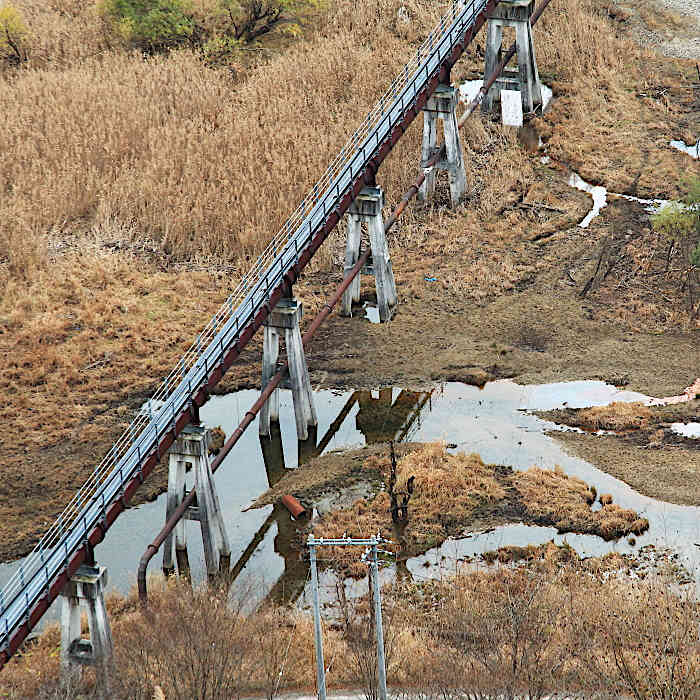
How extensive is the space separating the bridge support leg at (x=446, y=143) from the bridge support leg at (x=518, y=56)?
4546mm

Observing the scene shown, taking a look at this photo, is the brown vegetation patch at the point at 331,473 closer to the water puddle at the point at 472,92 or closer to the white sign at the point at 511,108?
the white sign at the point at 511,108

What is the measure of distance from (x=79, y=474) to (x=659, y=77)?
31007 millimetres

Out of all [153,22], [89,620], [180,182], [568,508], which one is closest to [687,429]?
[568,508]

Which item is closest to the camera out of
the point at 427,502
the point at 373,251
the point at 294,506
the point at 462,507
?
the point at 462,507

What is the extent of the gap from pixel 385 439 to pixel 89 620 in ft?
37.3

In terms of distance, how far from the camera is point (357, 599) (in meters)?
26.0

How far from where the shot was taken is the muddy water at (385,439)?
27.7 metres

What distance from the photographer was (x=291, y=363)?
31125mm

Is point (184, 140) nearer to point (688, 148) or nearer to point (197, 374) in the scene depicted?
point (688, 148)

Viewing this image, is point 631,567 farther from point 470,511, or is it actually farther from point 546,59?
point 546,59

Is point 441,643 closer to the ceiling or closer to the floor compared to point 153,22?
closer to the floor

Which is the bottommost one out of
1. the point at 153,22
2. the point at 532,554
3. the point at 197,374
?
the point at 532,554

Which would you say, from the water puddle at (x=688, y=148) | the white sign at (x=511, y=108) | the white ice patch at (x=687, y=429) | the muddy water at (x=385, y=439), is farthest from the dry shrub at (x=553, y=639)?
the white sign at (x=511, y=108)

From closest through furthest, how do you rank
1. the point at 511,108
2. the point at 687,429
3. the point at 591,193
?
1. the point at 687,429
2. the point at 591,193
3. the point at 511,108
